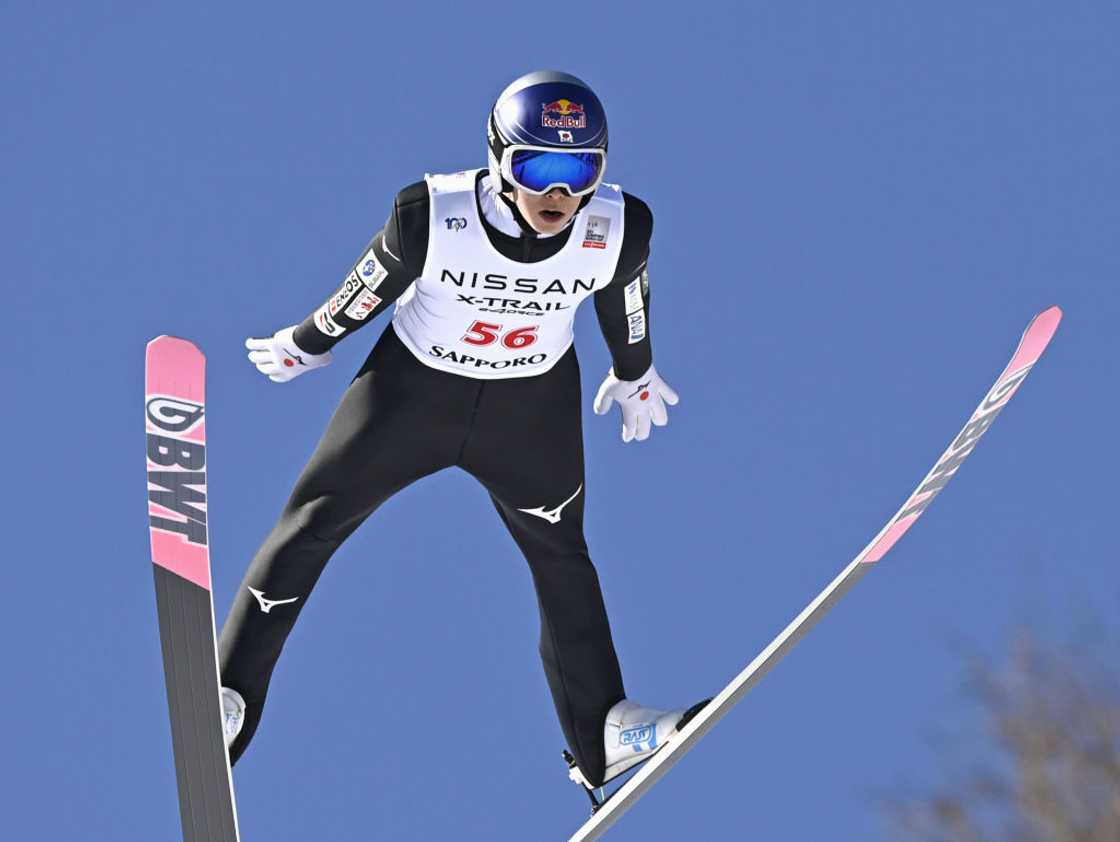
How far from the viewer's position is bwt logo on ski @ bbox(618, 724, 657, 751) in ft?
26.3

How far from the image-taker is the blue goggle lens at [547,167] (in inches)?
290

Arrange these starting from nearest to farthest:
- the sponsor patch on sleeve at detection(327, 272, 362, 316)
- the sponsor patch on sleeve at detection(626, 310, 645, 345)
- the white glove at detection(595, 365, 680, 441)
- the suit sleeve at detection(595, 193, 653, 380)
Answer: the suit sleeve at detection(595, 193, 653, 380) < the sponsor patch on sleeve at detection(327, 272, 362, 316) < the sponsor patch on sleeve at detection(626, 310, 645, 345) < the white glove at detection(595, 365, 680, 441)

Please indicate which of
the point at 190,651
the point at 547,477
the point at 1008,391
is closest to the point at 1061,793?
the point at 1008,391

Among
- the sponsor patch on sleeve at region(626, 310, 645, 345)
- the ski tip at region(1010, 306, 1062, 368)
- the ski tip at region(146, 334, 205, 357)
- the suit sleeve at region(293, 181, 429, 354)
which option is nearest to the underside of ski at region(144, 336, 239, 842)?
the ski tip at region(146, 334, 205, 357)

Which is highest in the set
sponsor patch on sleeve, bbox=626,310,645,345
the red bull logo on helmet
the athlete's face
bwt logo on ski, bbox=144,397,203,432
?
the red bull logo on helmet

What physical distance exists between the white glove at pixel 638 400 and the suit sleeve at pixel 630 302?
38 millimetres

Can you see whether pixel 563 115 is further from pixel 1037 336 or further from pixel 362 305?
pixel 1037 336

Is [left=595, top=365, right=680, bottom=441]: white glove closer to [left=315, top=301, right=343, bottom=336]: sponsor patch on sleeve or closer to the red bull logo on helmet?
[left=315, top=301, right=343, bottom=336]: sponsor patch on sleeve

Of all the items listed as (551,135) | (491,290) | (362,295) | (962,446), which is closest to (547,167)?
(551,135)

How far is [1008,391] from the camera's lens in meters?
8.66

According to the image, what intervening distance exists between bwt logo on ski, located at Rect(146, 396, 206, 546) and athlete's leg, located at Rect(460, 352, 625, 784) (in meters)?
1.00

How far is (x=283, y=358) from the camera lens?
27.0 feet

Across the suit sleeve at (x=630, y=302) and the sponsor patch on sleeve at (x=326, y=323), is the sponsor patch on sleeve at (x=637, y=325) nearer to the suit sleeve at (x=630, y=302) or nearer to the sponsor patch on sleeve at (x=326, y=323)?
the suit sleeve at (x=630, y=302)

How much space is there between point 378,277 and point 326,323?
344 mm
